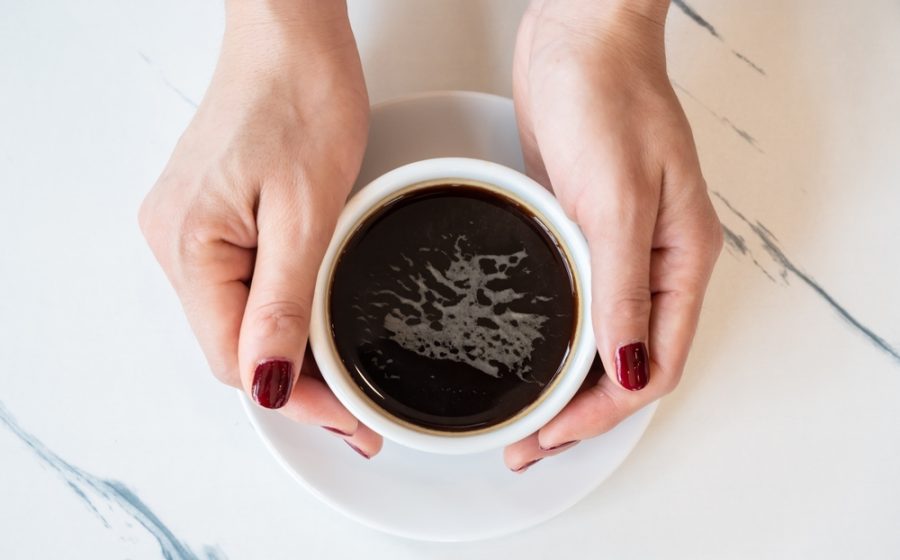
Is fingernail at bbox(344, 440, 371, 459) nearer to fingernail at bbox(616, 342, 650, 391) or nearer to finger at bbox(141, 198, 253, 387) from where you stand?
finger at bbox(141, 198, 253, 387)

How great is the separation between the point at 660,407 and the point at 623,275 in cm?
28

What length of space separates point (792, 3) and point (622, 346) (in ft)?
1.82

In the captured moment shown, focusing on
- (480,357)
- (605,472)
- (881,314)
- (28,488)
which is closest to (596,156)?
(480,357)

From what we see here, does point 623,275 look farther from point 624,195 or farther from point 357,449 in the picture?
point 357,449

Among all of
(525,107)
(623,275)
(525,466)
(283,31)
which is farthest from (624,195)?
(283,31)

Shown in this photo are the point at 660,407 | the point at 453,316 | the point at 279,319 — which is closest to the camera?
the point at 279,319

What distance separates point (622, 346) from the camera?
0.80 m

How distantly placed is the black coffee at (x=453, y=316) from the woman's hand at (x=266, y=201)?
0.06m

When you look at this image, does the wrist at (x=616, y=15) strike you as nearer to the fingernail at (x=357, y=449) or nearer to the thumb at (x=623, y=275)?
the thumb at (x=623, y=275)

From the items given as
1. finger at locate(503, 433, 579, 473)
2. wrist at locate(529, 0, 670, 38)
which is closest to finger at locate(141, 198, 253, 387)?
finger at locate(503, 433, 579, 473)

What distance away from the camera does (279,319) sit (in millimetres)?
770

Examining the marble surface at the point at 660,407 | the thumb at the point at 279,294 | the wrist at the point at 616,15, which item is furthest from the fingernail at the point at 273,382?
the wrist at the point at 616,15

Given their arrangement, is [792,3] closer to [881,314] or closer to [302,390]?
[881,314]

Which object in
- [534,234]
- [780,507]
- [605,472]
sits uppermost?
[534,234]
